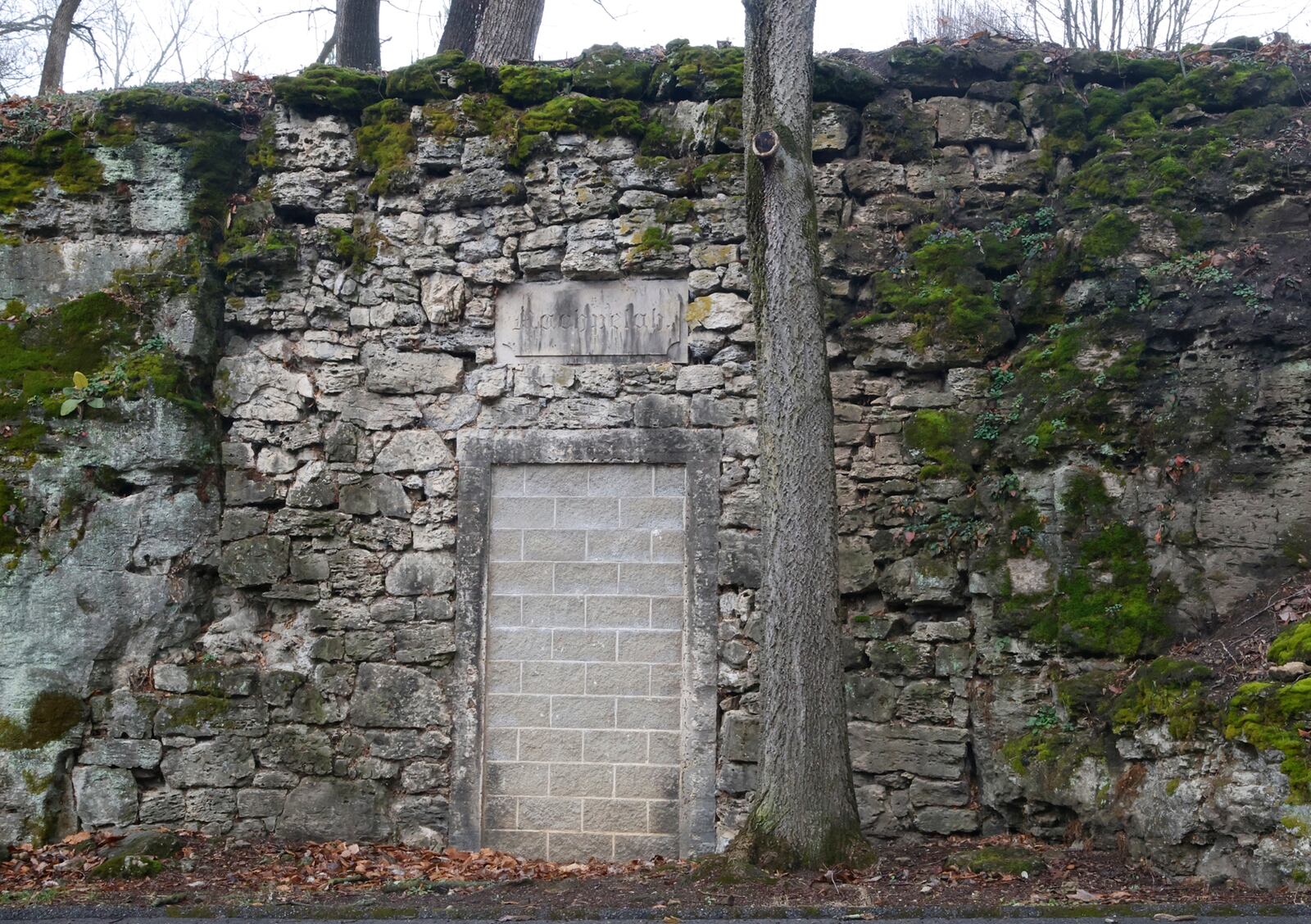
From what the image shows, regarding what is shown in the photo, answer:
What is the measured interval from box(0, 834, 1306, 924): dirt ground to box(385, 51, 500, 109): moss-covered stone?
15.2ft

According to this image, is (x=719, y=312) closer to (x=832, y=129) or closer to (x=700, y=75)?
(x=832, y=129)

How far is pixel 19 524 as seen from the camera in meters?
6.43

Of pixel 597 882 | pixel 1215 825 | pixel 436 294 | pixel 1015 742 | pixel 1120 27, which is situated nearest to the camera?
pixel 1215 825

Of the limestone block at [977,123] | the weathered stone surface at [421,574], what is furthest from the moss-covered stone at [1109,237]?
the weathered stone surface at [421,574]

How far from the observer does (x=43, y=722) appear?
6.22 metres

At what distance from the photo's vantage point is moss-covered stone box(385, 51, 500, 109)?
700 centimetres

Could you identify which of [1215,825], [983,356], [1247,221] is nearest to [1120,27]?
[1247,221]

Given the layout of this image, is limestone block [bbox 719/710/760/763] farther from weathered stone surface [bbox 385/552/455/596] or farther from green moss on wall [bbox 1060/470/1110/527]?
green moss on wall [bbox 1060/470/1110/527]

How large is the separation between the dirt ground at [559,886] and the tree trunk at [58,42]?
9028 mm

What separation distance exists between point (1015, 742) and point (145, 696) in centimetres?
491

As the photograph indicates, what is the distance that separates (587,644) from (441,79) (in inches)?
146

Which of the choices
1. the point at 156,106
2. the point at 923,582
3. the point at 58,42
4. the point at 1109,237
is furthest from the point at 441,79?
the point at 58,42

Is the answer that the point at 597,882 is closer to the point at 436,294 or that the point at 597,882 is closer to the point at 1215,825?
the point at 1215,825

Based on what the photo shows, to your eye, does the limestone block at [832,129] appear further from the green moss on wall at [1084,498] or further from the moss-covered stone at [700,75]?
the green moss on wall at [1084,498]
